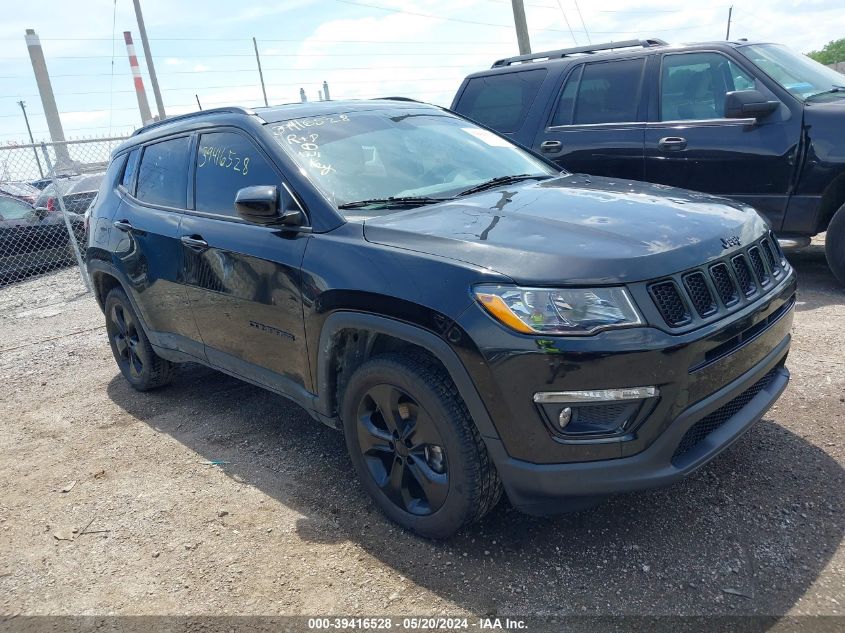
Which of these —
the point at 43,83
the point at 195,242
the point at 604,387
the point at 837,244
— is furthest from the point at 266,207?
the point at 43,83

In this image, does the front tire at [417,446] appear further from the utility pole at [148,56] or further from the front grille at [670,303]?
the utility pole at [148,56]

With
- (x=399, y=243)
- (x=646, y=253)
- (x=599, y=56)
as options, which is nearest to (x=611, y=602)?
(x=646, y=253)

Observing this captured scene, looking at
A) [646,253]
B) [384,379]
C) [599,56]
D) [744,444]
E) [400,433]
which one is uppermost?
[599,56]

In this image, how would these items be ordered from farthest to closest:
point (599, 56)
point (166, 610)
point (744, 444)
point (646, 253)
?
point (599, 56)
point (744, 444)
point (166, 610)
point (646, 253)

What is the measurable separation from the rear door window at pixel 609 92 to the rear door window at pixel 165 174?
370 centimetres

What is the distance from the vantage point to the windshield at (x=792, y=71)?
18.2 feet

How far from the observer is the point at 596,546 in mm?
2777

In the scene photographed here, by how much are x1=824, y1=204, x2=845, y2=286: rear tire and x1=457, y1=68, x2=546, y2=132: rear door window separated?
2795mm

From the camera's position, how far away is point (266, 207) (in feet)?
10.1

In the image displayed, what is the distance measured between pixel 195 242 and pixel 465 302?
6.41 ft

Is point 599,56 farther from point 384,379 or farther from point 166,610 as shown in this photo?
point 166,610

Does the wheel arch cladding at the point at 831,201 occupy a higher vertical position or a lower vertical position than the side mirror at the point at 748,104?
lower

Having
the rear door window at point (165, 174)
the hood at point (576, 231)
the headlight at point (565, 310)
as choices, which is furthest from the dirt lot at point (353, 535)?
the rear door window at point (165, 174)

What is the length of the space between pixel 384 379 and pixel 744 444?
6.03 ft
